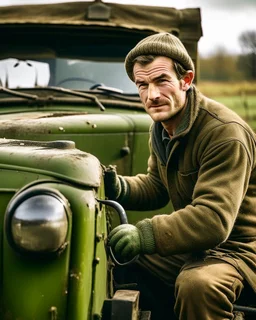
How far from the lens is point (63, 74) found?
15.9 ft

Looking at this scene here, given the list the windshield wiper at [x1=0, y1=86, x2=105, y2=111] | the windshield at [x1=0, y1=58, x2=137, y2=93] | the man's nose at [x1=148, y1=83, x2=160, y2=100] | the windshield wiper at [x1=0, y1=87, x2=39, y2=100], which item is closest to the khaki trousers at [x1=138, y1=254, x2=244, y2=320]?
the man's nose at [x1=148, y1=83, x2=160, y2=100]

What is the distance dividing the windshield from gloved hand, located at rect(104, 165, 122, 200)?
1397 millimetres

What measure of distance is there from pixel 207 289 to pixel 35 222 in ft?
2.82

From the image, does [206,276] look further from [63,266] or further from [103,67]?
[103,67]

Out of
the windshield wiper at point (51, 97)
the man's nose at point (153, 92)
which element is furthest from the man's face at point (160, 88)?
the windshield wiper at point (51, 97)

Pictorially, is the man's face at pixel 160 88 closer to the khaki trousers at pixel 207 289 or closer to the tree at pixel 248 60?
the khaki trousers at pixel 207 289

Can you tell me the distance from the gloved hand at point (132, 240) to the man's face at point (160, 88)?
0.60 meters

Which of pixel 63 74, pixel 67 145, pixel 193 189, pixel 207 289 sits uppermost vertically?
pixel 63 74

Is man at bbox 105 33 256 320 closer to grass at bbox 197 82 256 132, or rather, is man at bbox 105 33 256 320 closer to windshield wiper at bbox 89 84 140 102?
windshield wiper at bbox 89 84 140 102

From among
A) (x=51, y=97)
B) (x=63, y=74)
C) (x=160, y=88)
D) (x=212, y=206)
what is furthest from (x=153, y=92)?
(x=63, y=74)

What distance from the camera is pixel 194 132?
10.6 ft

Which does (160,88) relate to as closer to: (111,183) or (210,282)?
(111,183)

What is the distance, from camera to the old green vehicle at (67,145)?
99.6 inches

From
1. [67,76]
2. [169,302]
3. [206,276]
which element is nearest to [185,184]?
[206,276]
